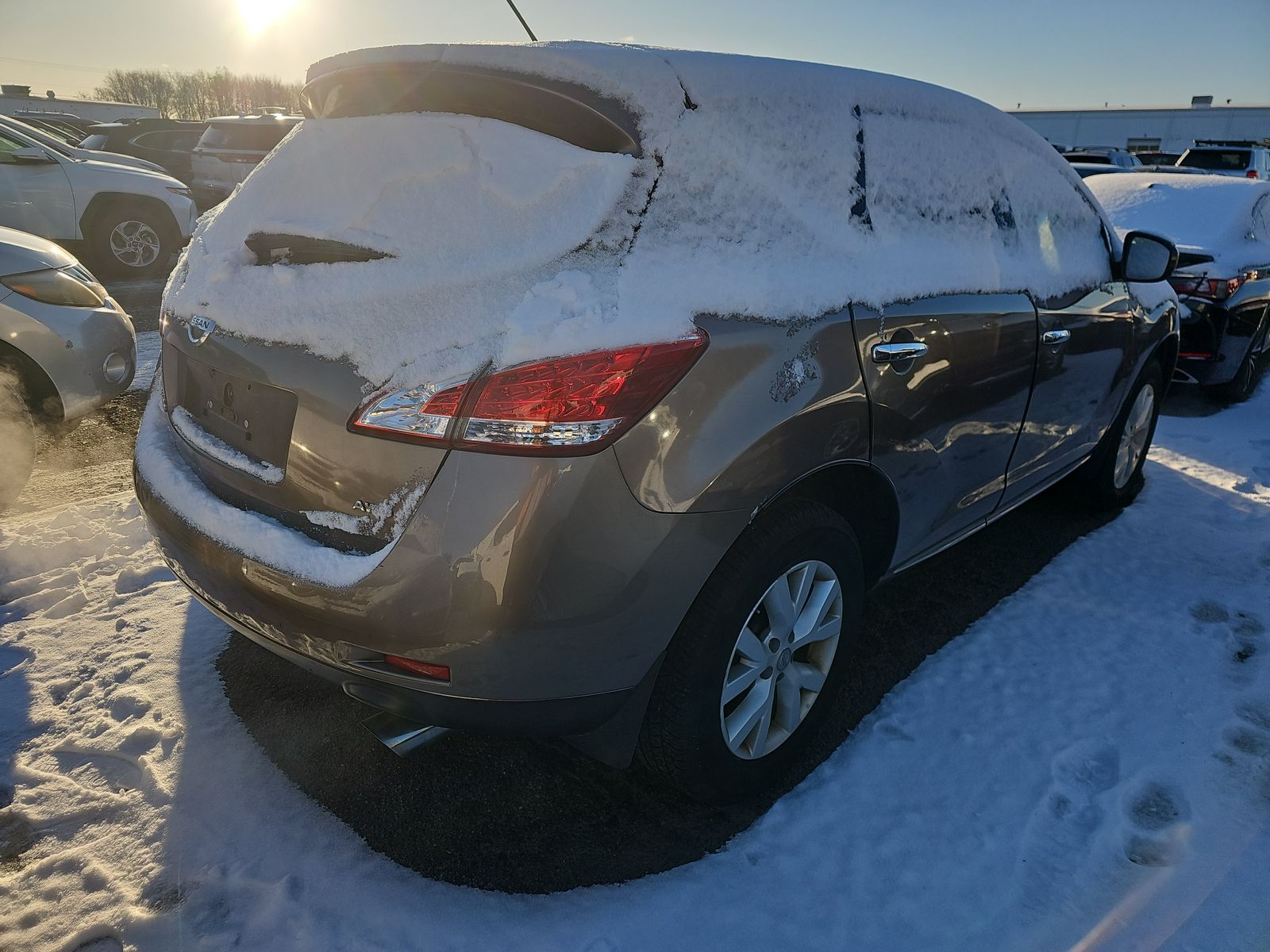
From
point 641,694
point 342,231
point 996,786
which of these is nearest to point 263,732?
point 641,694

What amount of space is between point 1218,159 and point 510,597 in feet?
73.5

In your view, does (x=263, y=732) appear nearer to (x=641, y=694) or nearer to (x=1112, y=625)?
(x=641, y=694)

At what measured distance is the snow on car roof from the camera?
5.87 m

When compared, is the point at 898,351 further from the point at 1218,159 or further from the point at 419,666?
the point at 1218,159

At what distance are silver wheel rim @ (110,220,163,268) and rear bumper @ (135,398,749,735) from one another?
8992 mm

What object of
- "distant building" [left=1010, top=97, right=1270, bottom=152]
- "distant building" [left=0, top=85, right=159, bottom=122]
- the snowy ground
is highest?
"distant building" [left=1010, top=97, right=1270, bottom=152]

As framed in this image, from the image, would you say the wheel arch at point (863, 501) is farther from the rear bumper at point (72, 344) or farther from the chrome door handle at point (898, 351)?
the rear bumper at point (72, 344)

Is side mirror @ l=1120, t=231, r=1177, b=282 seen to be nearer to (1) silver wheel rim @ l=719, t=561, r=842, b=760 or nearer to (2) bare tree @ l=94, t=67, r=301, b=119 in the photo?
(1) silver wheel rim @ l=719, t=561, r=842, b=760

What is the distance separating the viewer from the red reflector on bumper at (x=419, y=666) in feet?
5.40

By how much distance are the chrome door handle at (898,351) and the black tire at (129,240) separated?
9440 millimetres

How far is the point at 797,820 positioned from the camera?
2150 mm

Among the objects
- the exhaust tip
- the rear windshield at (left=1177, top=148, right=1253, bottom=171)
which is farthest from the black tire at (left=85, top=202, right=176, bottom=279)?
the rear windshield at (left=1177, top=148, right=1253, bottom=171)

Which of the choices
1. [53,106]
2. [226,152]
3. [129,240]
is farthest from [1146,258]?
[53,106]

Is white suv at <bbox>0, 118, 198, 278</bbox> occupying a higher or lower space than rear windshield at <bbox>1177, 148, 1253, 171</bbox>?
lower
